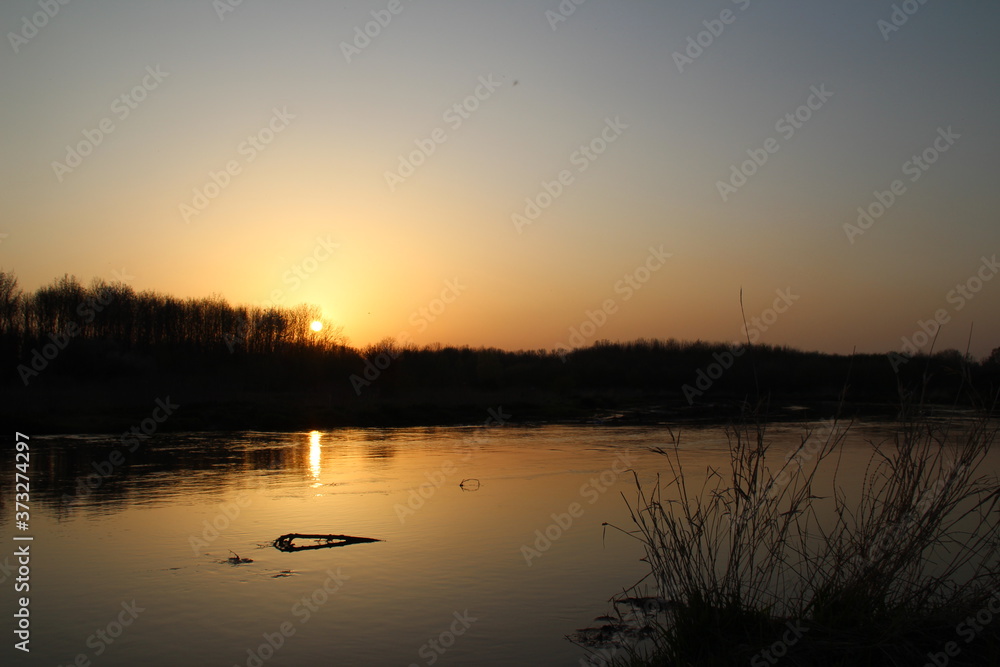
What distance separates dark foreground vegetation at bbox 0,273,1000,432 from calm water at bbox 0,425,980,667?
486 centimetres

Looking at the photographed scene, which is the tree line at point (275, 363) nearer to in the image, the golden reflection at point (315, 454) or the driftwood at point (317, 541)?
the golden reflection at point (315, 454)

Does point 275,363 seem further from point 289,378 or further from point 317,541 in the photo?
point 317,541

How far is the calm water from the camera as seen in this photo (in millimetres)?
7305

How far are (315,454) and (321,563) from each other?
45.5ft

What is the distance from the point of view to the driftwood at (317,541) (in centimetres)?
1080

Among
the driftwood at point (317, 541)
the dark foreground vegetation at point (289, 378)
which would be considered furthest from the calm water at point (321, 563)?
the dark foreground vegetation at point (289, 378)

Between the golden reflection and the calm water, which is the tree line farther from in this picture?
the calm water

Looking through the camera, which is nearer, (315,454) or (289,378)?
(315,454)

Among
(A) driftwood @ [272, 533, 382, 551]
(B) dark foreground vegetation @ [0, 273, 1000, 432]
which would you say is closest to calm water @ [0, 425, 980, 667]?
(A) driftwood @ [272, 533, 382, 551]

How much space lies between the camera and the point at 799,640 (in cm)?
521

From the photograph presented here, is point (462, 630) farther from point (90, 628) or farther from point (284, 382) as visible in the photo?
point (284, 382)

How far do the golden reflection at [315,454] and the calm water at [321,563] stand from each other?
8.5 inches

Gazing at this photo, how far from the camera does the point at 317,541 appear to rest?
36.6ft

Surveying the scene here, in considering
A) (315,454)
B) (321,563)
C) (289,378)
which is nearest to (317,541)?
(321,563)
